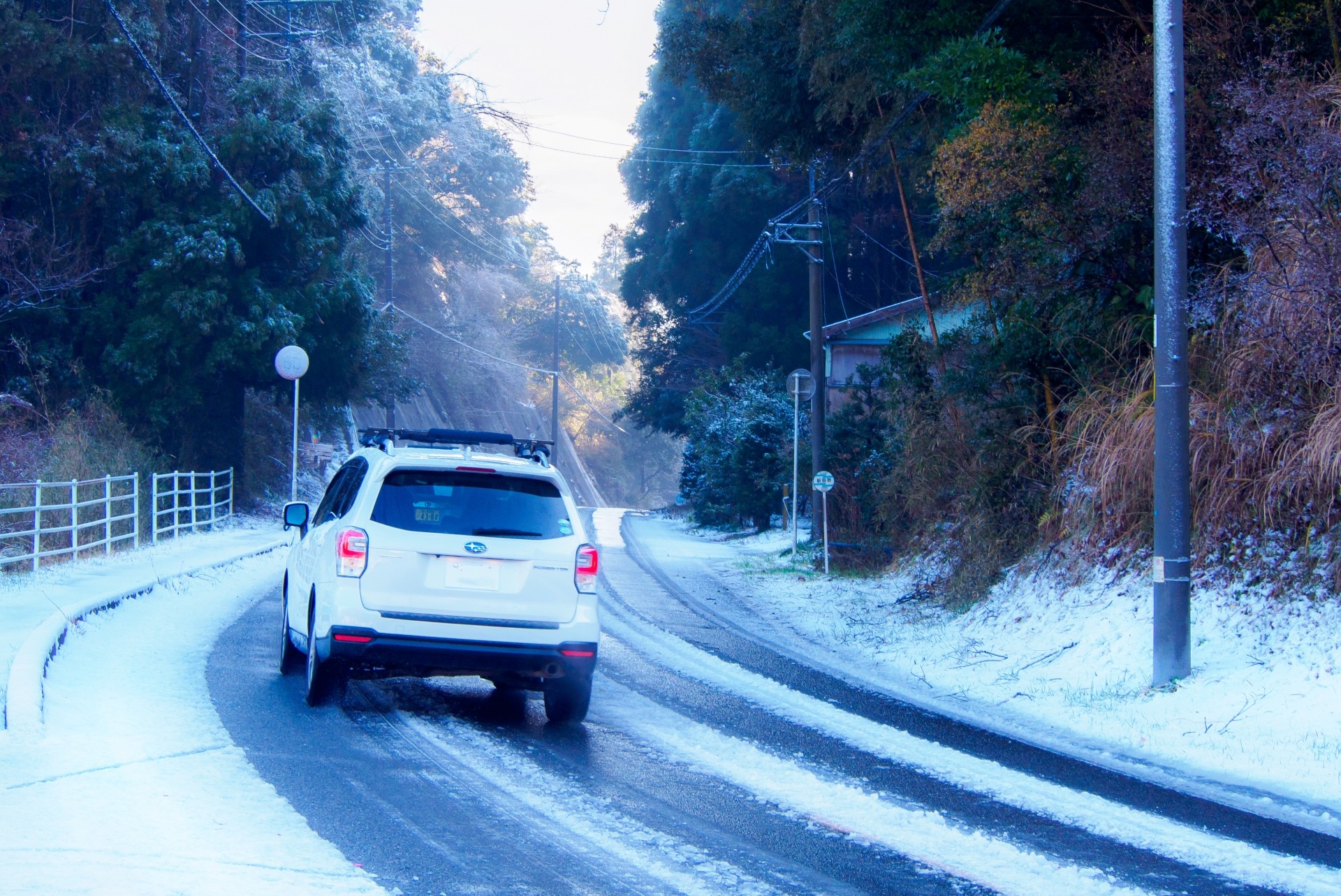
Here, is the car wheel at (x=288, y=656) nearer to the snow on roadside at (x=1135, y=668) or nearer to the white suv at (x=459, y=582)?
the white suv at (x=459, y=582)

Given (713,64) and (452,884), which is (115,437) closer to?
(713,64)

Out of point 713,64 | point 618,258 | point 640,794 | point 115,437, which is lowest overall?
point 640,794

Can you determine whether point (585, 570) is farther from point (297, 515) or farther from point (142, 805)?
point (142, 805)

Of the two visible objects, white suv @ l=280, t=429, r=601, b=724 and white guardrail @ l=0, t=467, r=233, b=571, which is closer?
white suv @ l=280, t=429, r=601, b=724

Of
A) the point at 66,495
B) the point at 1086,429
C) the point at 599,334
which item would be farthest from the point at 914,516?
the point at 599,334

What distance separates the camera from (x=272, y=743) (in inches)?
275

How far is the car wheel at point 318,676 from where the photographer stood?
7871 millimetres

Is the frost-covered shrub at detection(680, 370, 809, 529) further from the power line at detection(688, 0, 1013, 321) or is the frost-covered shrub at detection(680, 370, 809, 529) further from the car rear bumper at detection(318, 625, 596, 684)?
the car rear bumper at detection(318, 625, 596, 684)

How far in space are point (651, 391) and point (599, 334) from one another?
30.9 meters

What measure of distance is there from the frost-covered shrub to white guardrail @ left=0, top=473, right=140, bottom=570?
45.0 feet

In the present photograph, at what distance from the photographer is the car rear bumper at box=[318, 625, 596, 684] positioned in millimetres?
7508

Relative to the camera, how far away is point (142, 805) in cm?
559

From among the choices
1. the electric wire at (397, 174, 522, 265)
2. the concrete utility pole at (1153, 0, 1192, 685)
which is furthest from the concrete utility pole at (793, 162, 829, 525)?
the electric wire at (397, 174, 522, 265)

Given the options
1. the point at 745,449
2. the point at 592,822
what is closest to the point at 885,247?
the point at 745,449
